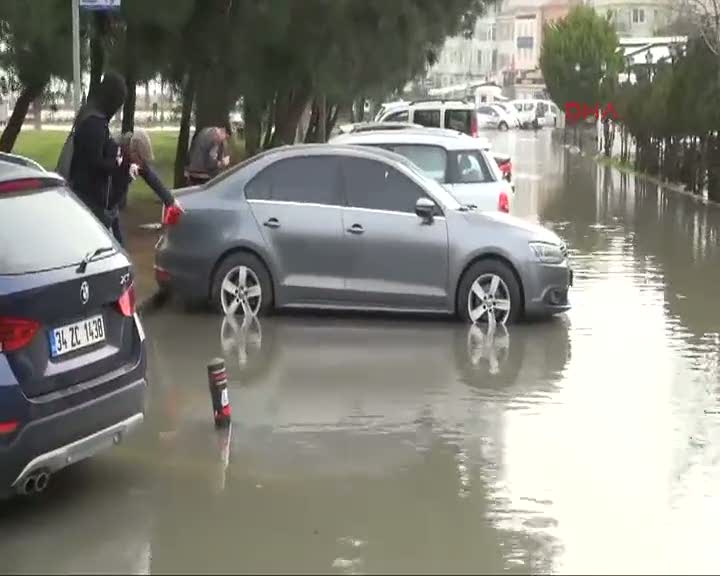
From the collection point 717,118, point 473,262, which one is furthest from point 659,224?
point 473,262

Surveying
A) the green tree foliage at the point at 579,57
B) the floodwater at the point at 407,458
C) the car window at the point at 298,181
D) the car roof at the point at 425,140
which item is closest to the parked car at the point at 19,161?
the floodwater at the point at 407,458

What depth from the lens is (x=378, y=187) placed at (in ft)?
42.8

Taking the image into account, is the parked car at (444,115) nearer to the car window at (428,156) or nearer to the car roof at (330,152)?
the car window at (428,156)

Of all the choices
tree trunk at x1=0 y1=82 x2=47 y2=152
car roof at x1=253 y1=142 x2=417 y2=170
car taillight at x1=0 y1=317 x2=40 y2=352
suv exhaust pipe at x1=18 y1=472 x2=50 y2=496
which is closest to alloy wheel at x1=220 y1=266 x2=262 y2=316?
car roof at x1=253 y1=142 x2=417 y2=170

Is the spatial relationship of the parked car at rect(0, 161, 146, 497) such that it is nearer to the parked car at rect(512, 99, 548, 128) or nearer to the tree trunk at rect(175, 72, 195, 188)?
the tree trunk at rect(175, 72, 195, 188)

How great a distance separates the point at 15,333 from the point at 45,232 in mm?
758

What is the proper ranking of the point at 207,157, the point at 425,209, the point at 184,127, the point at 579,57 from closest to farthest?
the point at 425,209 → the point at 207,157 → the point at 184,127 → the point at 579,57

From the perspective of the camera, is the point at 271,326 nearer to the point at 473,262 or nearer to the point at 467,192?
the point at 473,262

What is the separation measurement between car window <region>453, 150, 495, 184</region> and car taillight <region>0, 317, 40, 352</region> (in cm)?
1076

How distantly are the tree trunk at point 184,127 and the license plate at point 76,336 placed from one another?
14.4 m

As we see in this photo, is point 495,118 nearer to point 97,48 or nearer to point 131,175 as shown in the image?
point 97,48

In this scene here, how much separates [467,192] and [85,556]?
10.9m

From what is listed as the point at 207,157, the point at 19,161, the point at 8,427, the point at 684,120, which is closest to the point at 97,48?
the point at 207,157

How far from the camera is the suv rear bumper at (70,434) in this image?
6328mm
